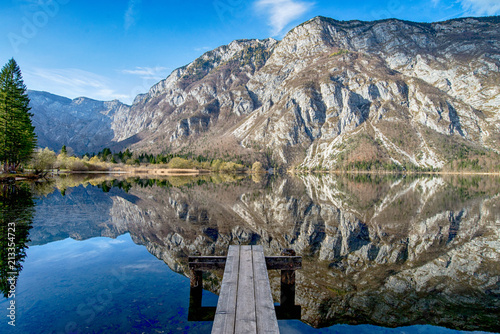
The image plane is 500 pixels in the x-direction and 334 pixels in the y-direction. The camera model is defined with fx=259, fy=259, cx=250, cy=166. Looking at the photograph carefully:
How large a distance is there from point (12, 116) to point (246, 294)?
211 feet

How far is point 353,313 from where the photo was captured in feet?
30.6

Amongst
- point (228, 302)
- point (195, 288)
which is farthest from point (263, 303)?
point (195, 288)

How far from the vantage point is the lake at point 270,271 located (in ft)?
27.8

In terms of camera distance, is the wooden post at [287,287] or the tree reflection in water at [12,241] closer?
the wooden post at [287,287]

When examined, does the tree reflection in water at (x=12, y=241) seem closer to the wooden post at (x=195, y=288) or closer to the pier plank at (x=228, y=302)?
the wooden post at (x=195, y=288)

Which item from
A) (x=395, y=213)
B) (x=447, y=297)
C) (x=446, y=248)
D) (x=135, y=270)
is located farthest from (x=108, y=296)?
(x=395, y=213)

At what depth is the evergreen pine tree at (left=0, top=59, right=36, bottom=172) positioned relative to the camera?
48.8 meters

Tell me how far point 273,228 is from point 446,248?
460 inches

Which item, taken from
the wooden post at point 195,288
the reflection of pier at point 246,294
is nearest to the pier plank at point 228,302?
the reflection of pier at point 246,294

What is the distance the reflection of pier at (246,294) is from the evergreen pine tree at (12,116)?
59378 millimetres

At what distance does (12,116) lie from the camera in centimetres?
5003

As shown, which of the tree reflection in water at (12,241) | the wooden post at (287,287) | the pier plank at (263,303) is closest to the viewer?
the pier plank at (263,303)

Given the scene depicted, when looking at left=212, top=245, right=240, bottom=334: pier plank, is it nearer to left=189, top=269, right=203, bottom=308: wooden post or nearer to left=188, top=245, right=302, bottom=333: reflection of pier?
left=188, top=245, right=302, bottom=333: reflection of pier

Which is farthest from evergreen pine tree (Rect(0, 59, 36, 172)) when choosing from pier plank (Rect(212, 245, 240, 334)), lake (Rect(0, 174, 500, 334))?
pier plank (Rect(212, 245, 240, 334))
